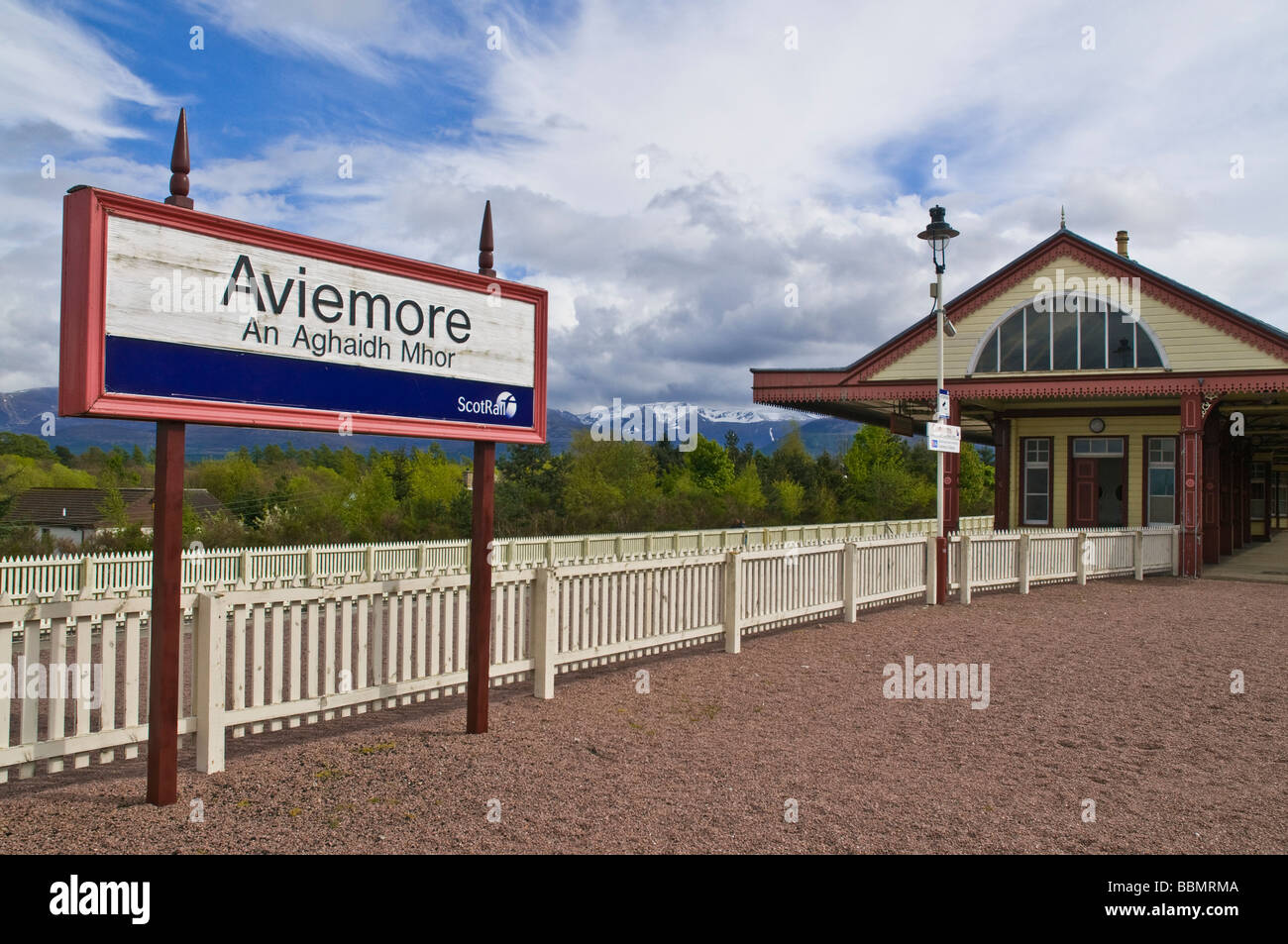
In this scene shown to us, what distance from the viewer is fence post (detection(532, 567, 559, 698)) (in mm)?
7801

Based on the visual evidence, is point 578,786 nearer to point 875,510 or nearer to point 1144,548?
point 1144,548

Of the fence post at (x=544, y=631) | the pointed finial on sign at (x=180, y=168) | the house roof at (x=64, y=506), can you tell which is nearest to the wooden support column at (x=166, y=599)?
the pointed finial on sign at (x=180, y=168)

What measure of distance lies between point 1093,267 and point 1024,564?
827 cm

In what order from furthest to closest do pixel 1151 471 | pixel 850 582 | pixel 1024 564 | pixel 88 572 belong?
pixel 1151 471
pixel 1024 564
pixel 88 572
pixel 850 582

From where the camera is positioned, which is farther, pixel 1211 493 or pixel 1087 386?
pixel 1211 493

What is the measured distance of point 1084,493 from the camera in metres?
23.4

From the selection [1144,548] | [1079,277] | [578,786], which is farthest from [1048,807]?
[1079,277]

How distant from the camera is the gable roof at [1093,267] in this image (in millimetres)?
18672

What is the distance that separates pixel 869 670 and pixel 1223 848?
463 centimetres

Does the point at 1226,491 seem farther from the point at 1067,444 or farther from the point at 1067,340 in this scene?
the point at 1067,340

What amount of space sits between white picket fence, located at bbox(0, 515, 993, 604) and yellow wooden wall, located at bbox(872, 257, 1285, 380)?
4.26 meters

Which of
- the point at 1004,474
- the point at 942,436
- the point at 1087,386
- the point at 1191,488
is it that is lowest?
the point at 1191,488

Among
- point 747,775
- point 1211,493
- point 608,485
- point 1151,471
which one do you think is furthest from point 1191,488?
point 608,485

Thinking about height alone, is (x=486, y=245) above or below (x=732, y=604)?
above
